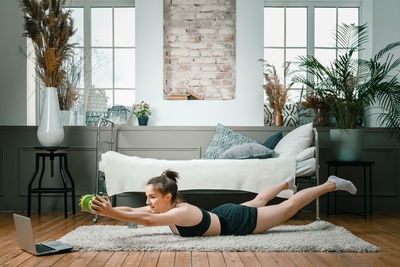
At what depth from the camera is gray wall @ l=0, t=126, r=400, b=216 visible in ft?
14.0

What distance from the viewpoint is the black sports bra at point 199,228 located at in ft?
8.43

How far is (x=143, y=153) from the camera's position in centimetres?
430

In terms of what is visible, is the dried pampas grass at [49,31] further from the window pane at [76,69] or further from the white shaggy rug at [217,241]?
the white shaggy rug at [217,241]

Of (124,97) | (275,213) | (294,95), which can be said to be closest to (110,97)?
(124,97)

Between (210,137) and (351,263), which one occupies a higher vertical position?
(210,137)

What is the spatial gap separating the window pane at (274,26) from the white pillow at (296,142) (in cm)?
178

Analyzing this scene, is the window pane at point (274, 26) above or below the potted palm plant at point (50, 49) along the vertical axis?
above

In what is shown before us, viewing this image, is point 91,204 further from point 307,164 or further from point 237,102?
point 237,102

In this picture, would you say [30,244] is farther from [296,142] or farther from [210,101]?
[210,101]

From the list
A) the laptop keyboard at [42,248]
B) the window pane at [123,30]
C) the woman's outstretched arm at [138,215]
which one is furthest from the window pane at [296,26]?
the laptop keyboard at [42,248]

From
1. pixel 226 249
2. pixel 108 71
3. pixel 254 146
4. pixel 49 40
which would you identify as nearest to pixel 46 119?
pixel 49 40

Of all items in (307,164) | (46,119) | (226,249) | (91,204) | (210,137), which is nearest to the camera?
(91,204)

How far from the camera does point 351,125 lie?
390 cm

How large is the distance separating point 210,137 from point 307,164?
1235 millimetres
